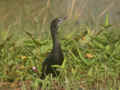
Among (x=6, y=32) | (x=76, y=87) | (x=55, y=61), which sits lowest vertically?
(x=76, y=87)

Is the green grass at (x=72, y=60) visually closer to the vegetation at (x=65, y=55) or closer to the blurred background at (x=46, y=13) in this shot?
the vegetation at (x=65, y=55)

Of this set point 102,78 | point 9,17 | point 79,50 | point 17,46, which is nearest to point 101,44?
point 79,50

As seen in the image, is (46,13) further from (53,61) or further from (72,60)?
(53,61)

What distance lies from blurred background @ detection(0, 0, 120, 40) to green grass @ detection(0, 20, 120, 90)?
30 centimetres

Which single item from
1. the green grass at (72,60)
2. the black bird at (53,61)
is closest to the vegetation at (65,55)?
the green grass at (72,60)

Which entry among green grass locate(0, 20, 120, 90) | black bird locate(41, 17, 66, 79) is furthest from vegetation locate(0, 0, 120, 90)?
black bird locate(41, 17, 66, 79)

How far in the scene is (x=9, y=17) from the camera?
10461 millimetres

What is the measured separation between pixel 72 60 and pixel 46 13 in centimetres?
175

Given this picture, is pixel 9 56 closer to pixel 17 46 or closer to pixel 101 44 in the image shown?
pixel 17 46

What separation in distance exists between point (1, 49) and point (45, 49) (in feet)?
3.03

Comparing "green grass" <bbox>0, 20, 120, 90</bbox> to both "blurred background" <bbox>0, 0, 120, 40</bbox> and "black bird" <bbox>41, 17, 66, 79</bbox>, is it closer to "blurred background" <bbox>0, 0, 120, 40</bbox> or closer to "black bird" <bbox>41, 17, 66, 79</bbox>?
"black bird" <bbox>41, 17, 66, 79</bbox>

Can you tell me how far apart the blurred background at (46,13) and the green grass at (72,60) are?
30 cm

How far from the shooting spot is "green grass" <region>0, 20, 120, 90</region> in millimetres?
7770

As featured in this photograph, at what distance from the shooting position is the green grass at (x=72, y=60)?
7770 millimetres
